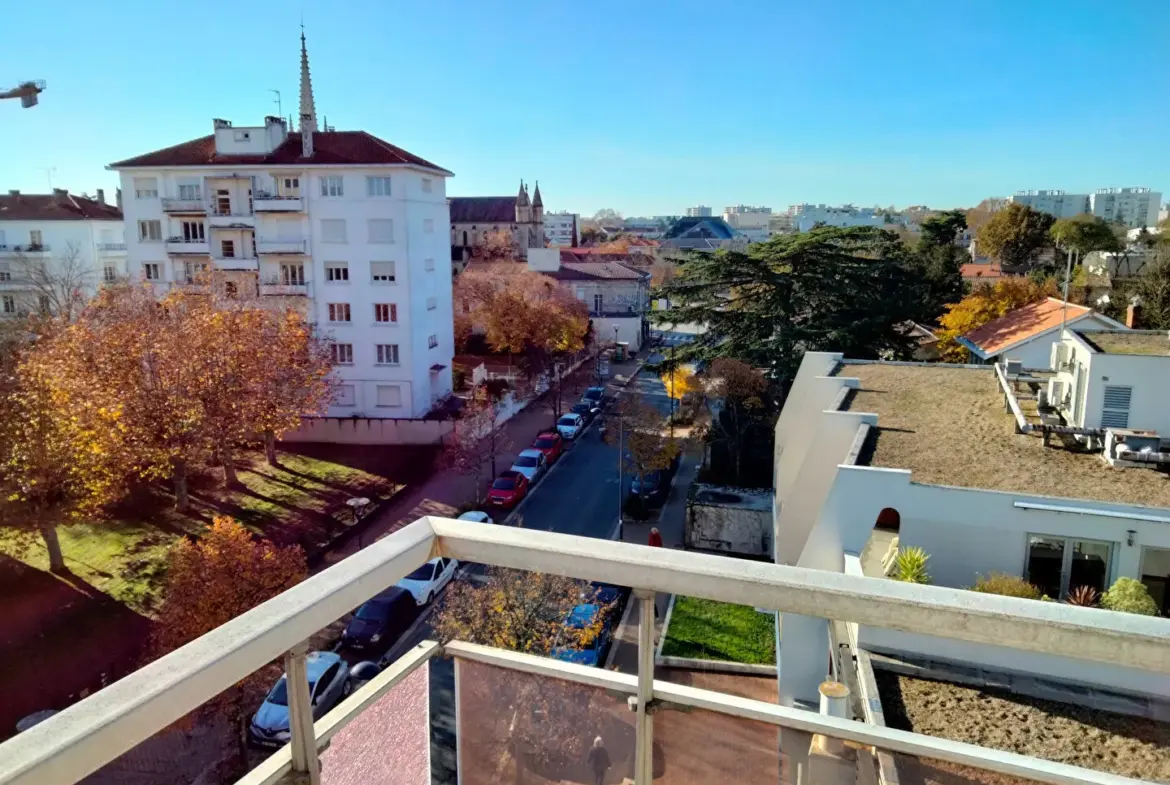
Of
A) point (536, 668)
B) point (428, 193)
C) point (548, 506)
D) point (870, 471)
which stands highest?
point (428, 193)

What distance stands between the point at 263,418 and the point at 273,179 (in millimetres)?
11421

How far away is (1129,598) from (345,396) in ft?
83.9

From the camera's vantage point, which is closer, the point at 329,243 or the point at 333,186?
the point at 333,186

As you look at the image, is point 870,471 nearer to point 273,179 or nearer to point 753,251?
point 753,251

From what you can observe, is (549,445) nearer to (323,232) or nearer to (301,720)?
(323,232)

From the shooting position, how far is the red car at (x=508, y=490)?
2284cm

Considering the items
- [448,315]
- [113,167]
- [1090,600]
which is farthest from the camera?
[448,315]

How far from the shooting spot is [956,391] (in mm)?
17438

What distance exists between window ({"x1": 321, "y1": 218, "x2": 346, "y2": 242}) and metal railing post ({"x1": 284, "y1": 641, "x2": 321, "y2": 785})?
28.3m

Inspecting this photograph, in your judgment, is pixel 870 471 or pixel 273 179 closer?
pixel 870 471

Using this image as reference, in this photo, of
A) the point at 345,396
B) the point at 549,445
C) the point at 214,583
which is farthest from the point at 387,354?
the point at 214,583

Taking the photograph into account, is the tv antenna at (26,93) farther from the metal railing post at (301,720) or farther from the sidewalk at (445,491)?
the metal railing post at (301,720)

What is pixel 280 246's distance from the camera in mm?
28516

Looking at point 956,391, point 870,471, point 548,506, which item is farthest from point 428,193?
point 870,471
